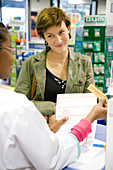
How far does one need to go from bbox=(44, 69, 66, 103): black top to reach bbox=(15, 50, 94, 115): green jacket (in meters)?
0.04

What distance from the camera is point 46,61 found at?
6.64 feet

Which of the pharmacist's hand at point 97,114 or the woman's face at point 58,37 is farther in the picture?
the woman's face at point 58,37

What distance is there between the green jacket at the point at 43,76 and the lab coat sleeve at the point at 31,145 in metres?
0.84

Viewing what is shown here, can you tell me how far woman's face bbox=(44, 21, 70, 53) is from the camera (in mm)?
1851

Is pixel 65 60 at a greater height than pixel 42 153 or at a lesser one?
greater

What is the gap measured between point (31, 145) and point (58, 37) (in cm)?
120

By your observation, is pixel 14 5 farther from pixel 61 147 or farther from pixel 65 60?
pixel 61 147

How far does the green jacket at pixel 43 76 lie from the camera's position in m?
1.89

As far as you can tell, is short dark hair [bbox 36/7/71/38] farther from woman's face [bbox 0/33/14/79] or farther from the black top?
woman's face [bbox 0/33/14/79]

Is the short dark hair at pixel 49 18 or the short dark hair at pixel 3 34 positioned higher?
the short dark hair at pixel 49 18

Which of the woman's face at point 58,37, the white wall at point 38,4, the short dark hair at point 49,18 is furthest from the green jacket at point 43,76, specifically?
the white wall at point 38,4

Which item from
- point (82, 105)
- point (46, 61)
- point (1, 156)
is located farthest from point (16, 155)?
point (46, 61)

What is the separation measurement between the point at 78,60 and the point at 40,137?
1229 mm

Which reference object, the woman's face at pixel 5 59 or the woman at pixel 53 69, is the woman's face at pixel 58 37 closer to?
the woman at pixel 53 69
